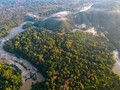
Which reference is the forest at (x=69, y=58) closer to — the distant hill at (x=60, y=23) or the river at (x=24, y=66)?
the river at (x=24, y=66)

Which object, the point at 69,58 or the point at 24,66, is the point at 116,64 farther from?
the point at 24,66

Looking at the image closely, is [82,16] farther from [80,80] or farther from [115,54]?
[80,80]

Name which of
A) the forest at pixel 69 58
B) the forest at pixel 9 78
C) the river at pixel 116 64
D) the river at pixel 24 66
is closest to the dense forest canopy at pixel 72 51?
the forest at pixel 69 58

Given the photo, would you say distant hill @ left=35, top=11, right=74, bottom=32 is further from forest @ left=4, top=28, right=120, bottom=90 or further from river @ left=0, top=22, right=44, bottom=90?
river @ left=0, top=22, right=44, bottom=90

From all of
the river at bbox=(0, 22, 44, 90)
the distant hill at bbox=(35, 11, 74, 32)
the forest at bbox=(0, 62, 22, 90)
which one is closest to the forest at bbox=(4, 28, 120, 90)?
the river at bbox=(0, 22, 44, 90)

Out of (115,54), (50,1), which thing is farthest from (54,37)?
(50,1)
